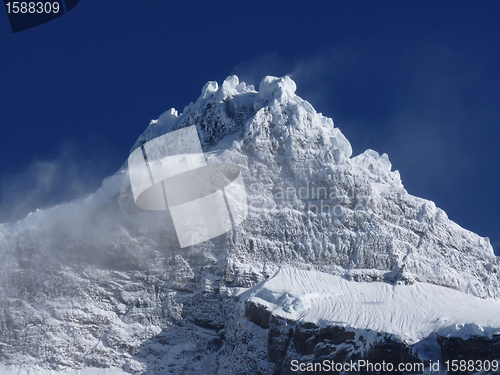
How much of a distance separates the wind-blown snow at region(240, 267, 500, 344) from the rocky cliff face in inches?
89.2

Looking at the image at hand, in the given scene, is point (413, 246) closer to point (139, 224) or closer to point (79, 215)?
point (139, 224)

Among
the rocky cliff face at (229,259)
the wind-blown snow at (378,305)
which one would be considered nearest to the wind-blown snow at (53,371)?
the rocky cliff face at (229,259)

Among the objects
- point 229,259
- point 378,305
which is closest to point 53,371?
point 229,259

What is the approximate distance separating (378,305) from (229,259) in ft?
86.4

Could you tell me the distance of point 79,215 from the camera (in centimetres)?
16738

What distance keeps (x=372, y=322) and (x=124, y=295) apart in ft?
139

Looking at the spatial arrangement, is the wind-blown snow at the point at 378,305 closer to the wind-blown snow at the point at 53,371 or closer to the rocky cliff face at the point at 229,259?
the rocky cliff face at the point at 229,259

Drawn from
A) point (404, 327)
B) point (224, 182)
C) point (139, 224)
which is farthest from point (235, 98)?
point (404, 327)

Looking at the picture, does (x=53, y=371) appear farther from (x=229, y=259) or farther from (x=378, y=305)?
(x=378, y=305)

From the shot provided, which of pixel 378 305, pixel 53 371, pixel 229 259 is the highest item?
pixel 229 259

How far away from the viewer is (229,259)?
16300 cm

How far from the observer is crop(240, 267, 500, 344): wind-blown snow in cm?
14588

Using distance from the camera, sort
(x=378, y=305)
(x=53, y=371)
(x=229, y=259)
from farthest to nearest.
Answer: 1. (x=229, y=259)
2. (x=378, y=305)
3. (x=53, y=371)

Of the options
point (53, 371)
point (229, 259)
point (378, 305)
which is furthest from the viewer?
point (229, 259)
